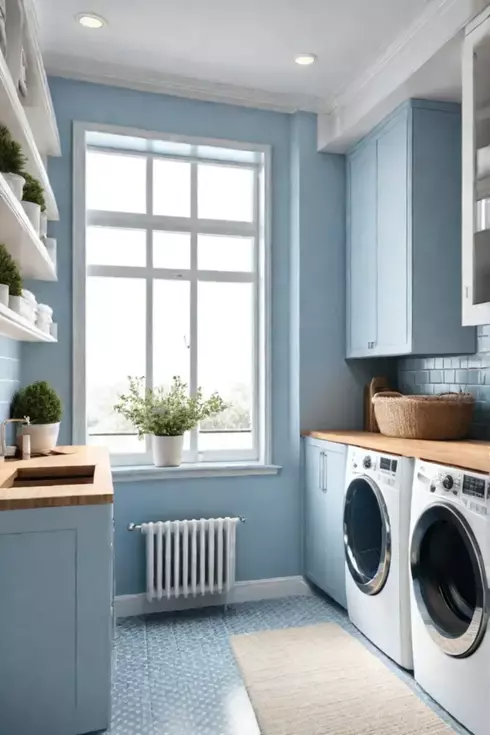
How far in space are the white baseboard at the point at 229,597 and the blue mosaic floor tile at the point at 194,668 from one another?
53 mm

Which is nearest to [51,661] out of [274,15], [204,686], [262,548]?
[204,686]

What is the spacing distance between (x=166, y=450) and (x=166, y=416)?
0.20 metres

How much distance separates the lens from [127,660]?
248 cm

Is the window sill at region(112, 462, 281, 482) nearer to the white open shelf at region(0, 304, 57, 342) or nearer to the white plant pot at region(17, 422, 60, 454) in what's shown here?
the white plant pot at region(17, 422, 60, 454)

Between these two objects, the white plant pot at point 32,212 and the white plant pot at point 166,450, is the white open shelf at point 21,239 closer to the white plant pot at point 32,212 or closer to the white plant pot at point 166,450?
the white plant pot at point 32,212

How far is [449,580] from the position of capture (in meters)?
2.09

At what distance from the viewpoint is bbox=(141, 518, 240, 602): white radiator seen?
2965 mm

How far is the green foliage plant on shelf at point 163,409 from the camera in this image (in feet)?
10.2

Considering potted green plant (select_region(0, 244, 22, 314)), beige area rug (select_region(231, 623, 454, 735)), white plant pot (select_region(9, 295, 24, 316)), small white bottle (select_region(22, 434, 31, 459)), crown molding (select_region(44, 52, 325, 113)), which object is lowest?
beige area rug (select_region(231, 623, 454, 735))

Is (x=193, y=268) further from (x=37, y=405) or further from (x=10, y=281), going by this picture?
(x=10, y=281)

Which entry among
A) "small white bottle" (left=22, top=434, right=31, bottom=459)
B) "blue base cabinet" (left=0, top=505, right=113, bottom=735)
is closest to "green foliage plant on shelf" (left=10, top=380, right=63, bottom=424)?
"small white bottle" (left=22, top=434, right=31, bottom=459)

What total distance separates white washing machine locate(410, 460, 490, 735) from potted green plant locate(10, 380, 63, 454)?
66.5 inches

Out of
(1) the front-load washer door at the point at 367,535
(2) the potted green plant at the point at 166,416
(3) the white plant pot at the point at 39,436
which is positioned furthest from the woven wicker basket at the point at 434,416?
(3) the white plant pot at the point at 39,436

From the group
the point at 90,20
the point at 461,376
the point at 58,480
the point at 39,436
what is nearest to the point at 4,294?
the point at 58,480
